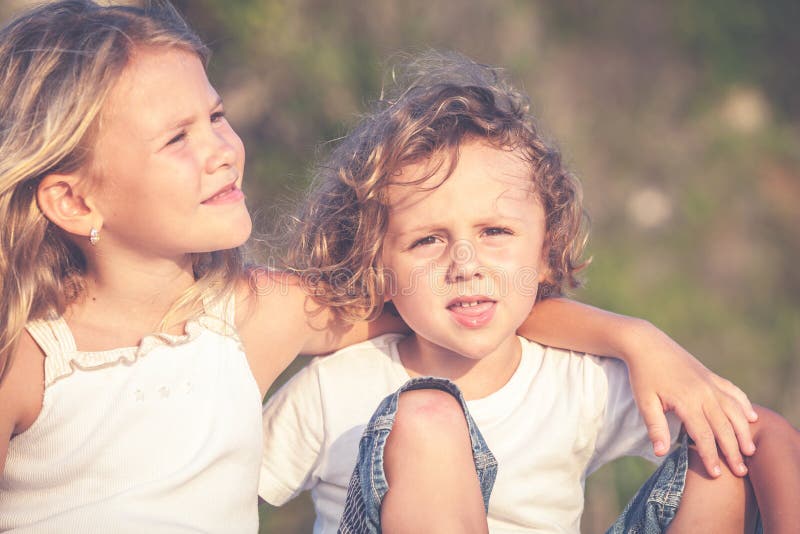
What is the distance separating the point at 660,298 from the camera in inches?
158

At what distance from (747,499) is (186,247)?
47.4 inches

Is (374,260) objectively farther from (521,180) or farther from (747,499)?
(747,499)

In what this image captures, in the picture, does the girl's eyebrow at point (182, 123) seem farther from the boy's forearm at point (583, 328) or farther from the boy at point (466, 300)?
the boy's forearm at point (583, 328)

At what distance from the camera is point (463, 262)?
1.84m

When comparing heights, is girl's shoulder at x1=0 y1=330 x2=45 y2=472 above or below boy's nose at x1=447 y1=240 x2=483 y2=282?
below

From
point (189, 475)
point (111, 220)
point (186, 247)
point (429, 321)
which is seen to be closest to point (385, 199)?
point (429, 321)

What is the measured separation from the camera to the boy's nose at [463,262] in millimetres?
1836

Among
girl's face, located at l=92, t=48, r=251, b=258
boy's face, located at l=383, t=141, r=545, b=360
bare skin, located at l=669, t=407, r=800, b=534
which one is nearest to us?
bare skin, located at l=669, t=407, r=800, b=534

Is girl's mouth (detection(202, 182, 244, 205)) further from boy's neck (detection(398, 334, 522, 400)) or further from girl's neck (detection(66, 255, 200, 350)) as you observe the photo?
boy's neck (detection(398, 334, 522, 400))

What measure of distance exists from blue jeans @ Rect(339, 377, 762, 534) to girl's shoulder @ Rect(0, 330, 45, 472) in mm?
624

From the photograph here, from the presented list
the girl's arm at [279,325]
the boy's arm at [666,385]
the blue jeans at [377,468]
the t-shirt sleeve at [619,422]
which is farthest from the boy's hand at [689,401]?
the girl's arm at [279,325]

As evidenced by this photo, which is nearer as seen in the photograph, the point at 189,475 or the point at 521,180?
the point at 189,475

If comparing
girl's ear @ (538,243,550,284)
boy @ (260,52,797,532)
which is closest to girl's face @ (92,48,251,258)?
boy @ (260,52,797,532)

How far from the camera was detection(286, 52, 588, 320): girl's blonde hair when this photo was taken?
1949 mm
